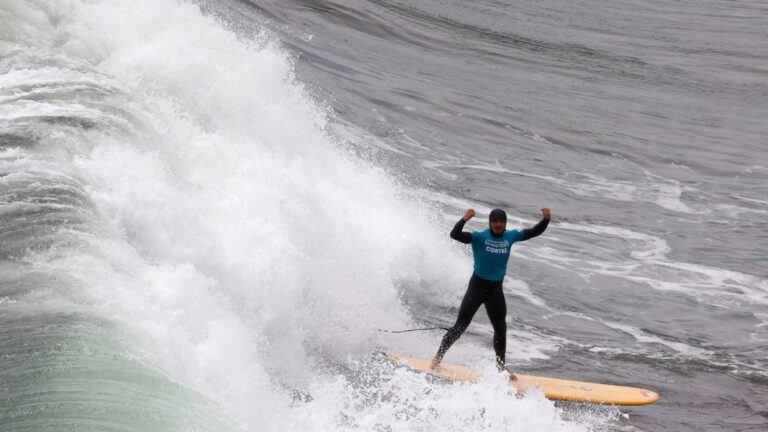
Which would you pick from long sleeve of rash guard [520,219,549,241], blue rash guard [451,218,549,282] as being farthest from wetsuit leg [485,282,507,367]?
long sleeve of rash guard [520,219,549,241]

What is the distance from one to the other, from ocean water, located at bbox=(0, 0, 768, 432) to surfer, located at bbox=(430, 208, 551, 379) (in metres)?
0.52

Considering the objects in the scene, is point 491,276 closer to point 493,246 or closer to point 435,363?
point 493,246

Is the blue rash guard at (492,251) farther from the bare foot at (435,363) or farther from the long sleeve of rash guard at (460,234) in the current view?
the bare foot at (435,363)

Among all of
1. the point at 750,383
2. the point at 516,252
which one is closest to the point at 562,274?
the point at 516,252

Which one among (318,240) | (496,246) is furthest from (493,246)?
(318,240)

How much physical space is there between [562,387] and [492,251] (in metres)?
1.30

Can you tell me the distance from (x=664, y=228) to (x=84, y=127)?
9591mm

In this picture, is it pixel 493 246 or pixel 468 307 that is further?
pixel 468 307

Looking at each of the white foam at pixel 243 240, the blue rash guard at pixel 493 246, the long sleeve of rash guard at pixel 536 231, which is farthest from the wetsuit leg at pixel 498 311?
the white foam at pixel 243 240

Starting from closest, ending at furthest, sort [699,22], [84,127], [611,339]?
[84,127]
[611,339]
[699,22]

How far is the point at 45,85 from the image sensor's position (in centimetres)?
884

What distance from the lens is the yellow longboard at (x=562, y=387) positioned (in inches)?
309

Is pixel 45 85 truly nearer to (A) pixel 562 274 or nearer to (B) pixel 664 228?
(A) pixel 562 274

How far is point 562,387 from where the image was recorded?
8.07 metres
